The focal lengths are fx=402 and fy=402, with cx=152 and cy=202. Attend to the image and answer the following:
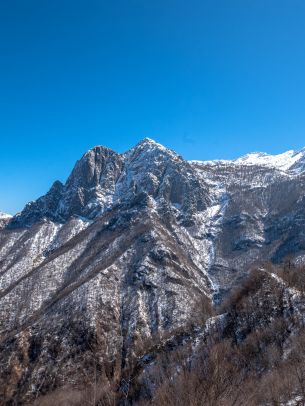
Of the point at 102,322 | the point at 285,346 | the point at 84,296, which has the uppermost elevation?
the point at 84,296

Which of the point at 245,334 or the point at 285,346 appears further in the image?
the point at 245,334

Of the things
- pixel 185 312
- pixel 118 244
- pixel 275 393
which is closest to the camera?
pixel 275 393

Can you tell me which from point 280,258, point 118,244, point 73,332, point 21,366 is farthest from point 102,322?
point 280,258

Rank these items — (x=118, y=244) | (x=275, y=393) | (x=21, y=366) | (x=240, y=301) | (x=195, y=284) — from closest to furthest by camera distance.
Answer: (x=275, y=393) < (x=240, y=301) < (x=21, y=366) < (x=195, y=284) < (x=118, y=244)

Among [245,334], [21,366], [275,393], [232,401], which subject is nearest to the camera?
[232,401]

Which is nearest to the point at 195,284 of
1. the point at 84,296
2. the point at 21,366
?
the point at 84,296

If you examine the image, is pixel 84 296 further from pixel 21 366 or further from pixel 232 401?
pixel 232 401

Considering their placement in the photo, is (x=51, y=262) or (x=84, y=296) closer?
(x=84, y=296)

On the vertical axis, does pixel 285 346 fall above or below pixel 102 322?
below

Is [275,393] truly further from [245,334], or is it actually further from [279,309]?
[279,309]
